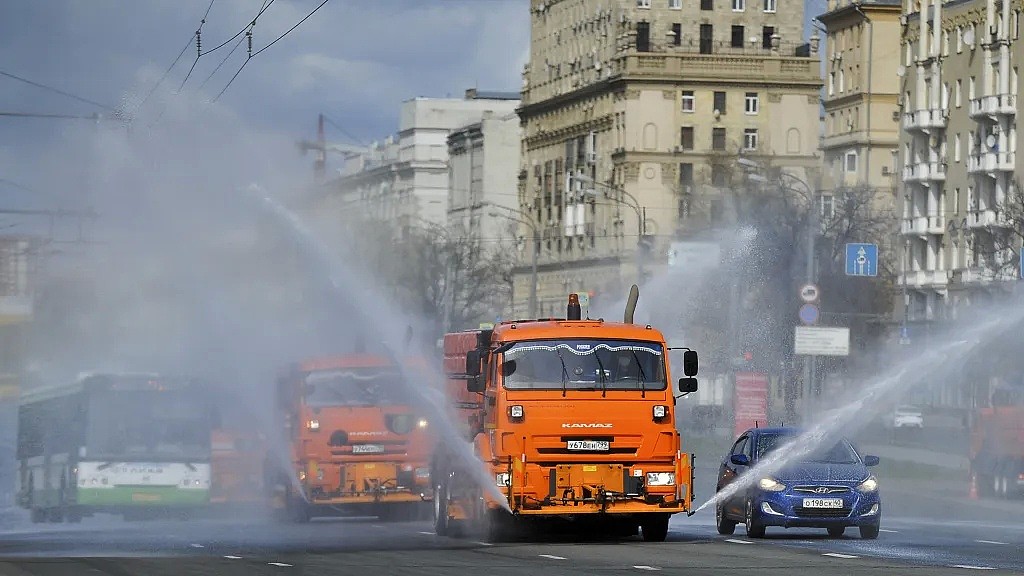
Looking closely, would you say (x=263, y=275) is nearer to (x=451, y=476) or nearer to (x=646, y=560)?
(x=451, y=476)

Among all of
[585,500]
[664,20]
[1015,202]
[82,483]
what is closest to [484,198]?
[664,20]

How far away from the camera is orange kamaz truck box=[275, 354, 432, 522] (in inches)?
1350

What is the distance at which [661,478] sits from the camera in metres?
26.2

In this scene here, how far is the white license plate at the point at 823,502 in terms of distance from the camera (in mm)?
28219

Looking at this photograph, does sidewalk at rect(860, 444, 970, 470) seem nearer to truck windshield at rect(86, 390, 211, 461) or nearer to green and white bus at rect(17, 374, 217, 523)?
truck windshield at rect(86, 390, 211, 461)

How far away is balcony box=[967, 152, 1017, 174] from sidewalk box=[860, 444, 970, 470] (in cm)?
3351

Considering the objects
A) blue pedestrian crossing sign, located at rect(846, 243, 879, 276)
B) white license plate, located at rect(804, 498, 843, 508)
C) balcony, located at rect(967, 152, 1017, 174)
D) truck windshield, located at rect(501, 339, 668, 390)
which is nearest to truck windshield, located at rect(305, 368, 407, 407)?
truck windshield, located at rect(501, 339, 668, 390)

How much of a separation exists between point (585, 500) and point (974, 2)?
8483 cm

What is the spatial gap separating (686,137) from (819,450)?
327ft

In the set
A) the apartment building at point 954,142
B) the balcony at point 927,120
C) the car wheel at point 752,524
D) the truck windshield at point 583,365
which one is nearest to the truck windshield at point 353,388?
the car wheel at point 752,524

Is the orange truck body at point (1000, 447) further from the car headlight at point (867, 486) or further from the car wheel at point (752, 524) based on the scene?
the car wheel at point (752, 524)

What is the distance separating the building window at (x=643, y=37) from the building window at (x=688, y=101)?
4.52 metres

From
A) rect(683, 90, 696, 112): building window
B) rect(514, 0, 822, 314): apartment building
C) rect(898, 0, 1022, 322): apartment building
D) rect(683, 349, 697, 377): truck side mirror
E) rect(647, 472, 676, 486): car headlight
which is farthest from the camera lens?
rect(683, 90, 696, 112): building window

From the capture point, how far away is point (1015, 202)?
297 feet
